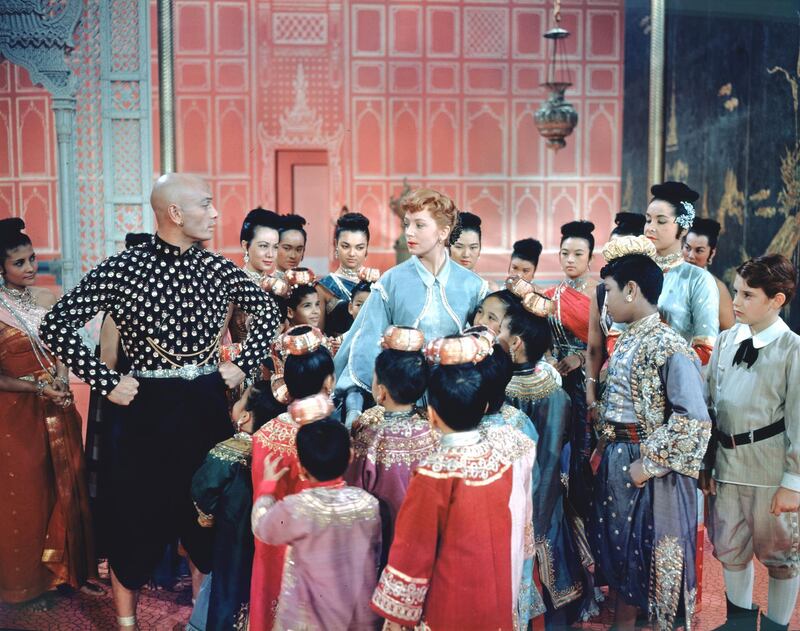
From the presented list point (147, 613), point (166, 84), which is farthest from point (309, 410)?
point (166, 84)

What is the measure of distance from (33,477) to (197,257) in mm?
1320

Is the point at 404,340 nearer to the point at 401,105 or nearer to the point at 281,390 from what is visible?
the point at 281,390

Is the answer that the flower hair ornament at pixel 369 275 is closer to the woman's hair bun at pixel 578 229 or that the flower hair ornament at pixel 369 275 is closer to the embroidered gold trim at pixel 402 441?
the woman's hair bun at pixel 578 229

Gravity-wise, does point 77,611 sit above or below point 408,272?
below

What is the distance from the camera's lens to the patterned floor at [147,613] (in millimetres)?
3123

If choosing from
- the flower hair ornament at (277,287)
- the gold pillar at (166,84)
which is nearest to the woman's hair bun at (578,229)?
the flower hair ornament at (277,287)

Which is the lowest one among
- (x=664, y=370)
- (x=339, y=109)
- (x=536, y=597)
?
(x=536, y=597)

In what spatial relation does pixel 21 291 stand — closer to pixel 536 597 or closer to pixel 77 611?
pixel 77 611

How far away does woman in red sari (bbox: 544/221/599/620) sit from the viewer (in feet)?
10.2

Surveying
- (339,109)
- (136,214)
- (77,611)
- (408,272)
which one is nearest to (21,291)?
(77,611)

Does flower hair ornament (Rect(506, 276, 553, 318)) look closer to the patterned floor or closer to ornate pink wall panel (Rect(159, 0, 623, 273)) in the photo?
the patterned floor

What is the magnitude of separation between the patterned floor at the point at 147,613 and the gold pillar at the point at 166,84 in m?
4.82

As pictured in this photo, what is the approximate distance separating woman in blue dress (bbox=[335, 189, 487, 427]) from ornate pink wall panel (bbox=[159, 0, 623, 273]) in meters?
8.99

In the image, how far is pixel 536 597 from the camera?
9.18 ft
